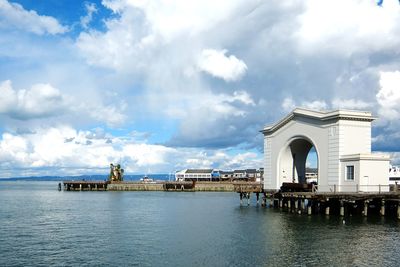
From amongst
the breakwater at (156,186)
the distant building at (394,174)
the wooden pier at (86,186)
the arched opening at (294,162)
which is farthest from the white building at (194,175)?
the arched opening at (294,162)

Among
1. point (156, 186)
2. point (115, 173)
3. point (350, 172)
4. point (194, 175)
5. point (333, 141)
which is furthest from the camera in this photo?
point (194, 175)

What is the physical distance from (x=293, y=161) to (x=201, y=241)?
1355 inches

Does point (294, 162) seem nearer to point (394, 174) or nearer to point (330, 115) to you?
point (330, 115)

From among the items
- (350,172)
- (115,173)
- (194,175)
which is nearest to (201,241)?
(350,172)

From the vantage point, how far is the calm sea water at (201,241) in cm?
3133

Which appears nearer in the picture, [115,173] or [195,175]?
[115,173]

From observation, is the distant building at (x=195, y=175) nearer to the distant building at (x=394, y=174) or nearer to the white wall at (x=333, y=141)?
the distant building at (x=394, y=174)

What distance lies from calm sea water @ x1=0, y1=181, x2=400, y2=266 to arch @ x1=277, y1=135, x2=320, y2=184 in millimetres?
13925

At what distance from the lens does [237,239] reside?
39.3 meters

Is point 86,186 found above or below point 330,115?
below

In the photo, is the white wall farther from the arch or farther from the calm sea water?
the calm sea water

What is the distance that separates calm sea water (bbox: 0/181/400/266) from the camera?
31.3 metres

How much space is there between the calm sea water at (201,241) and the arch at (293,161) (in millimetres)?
13925

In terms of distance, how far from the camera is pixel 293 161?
70062mm
